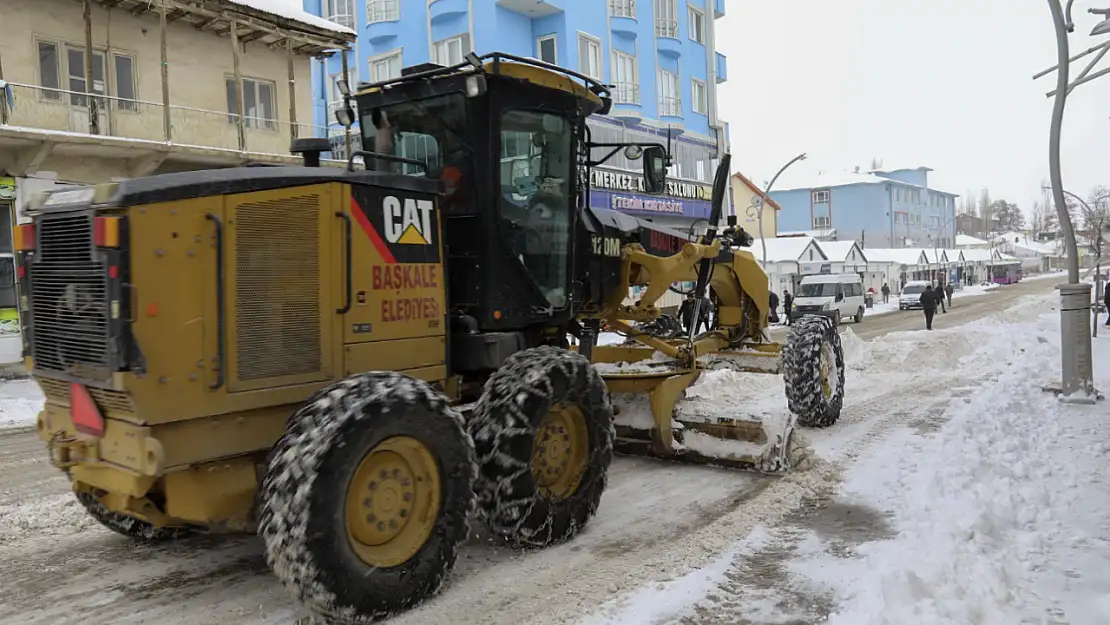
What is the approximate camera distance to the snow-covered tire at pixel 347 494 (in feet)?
12.4

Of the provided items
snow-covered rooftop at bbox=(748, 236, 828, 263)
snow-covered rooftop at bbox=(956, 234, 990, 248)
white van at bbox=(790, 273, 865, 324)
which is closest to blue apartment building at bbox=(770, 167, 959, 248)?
snow-covered rooftop at bbox=(956, 234, 990, 248)

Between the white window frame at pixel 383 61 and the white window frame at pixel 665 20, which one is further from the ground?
the white window frame at pixel 665 20

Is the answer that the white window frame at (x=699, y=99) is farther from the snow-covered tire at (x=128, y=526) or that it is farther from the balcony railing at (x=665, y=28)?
the snow-covered tire at (x=128, y=526)

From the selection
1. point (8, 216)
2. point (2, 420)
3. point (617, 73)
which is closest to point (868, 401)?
point (2, 420)

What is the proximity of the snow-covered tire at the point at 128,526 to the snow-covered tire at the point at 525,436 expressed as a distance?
1923 mm

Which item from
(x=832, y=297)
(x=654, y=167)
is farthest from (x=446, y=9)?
(x=654, y=167)

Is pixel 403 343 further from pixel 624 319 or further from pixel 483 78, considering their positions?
pixel 624 319

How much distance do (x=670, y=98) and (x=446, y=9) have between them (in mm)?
10249

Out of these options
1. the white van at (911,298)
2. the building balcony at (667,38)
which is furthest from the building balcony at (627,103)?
the white van at (911,298)

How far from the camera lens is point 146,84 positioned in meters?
18.3

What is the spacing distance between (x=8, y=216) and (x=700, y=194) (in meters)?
24.0

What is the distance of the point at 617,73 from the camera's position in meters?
29.5

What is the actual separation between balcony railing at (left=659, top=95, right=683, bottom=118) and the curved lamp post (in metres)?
20.5

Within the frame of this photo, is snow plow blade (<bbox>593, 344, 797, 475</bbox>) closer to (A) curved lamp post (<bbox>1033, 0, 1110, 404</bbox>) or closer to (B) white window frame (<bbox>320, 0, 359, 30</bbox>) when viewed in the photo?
(A) curved lamp post (<bbox>1033, 0, 1110, 404</bbox>)
